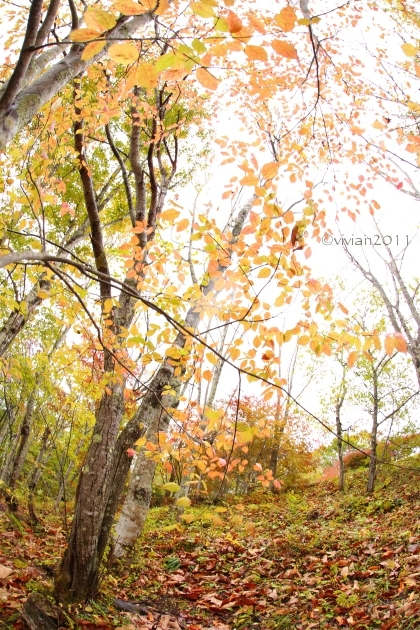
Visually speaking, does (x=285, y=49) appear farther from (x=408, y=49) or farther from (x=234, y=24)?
(x=408, y=49)

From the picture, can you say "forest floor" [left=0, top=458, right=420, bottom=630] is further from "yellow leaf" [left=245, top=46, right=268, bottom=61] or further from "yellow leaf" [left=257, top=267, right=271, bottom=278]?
"yellow leaf" [left=245, top=46, right=268, bottom=61]

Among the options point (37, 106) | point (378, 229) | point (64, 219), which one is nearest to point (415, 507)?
point (378, 229)

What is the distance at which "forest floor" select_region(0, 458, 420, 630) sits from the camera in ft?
10.7

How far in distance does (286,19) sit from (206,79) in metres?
0.29

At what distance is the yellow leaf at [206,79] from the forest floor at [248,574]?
67.0 inches

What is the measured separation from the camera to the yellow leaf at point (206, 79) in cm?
128

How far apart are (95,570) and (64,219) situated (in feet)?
25.5

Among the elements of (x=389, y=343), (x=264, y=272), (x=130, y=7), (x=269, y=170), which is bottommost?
(x=389, y=343)

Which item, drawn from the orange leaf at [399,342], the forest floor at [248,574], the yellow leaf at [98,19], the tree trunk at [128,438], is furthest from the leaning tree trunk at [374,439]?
the yellow leaf at [98,19]

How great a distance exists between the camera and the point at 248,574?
4941mm

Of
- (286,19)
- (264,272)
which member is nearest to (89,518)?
(264,272)

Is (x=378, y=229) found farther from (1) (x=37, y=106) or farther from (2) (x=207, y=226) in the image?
(1) (x=37, y=106)

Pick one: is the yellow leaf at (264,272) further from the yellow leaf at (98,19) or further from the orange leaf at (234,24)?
the yellow leaf at (98,19)

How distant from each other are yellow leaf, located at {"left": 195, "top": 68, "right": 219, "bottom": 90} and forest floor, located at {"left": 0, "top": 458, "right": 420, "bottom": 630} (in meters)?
1.70
